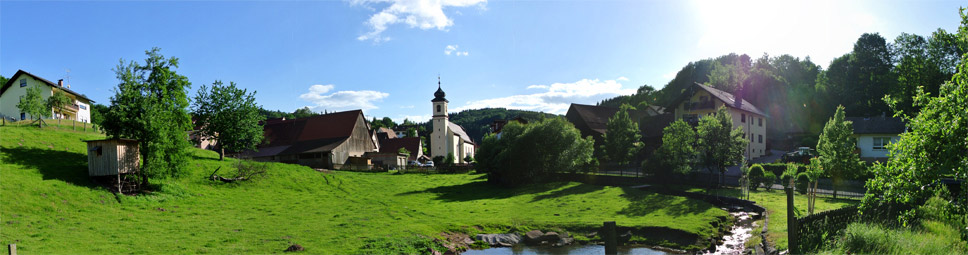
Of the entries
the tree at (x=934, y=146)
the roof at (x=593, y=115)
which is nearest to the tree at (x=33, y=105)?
the roof at (x=593, y=115)

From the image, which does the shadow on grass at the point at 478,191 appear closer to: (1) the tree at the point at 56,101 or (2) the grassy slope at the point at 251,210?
(2) the grassy slope at the point at 251,210

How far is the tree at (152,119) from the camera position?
35062mm

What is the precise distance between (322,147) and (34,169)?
128 ft

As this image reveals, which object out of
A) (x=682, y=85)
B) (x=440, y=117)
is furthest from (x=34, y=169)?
(x=682, y=85)

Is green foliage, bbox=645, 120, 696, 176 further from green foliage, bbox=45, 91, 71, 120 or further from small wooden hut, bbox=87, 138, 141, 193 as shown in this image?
green foliage, bbox=45, 91, 71, 120

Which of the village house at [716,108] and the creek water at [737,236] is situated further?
the village house at [716,108]

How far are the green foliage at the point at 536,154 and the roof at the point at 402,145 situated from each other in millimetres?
48040

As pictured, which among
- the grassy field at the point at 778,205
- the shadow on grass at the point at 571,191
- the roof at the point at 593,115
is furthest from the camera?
the roof at the point at 593,115

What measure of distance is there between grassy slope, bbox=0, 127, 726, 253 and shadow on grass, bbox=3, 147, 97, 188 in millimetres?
63

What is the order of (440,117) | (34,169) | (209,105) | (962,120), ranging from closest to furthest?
(962,120) → (34,169) → (209,105) → (440,117)

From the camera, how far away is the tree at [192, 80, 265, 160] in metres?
52.8

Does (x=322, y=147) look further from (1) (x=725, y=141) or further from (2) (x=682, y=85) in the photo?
(2) (x=682, y=85)

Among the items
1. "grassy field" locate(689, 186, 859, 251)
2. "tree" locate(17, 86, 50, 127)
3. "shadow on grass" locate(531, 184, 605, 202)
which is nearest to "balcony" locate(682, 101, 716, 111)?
"grassy field" locate(689, 186, 859, 251)

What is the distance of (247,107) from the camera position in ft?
180
